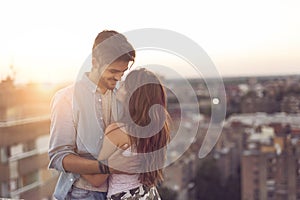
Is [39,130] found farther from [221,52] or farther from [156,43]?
[156,43]

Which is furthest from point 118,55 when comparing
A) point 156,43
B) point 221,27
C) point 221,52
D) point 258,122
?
point 258,122

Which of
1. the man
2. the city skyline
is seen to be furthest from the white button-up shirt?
the city skyline

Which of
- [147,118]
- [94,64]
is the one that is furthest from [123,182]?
[94,64]

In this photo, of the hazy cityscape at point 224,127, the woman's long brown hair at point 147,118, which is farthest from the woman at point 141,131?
the hazy cityscape at point 224,127

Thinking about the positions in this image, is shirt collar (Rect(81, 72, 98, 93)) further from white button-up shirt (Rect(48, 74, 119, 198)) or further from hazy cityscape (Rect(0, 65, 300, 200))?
hazy cityscape (Rect(0, 65, 300, 200))

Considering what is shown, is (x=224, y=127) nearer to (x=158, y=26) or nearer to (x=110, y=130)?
(x=158, y=26)

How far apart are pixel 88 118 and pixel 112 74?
0.36 ft

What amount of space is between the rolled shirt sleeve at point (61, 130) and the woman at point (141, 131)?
0.07 m

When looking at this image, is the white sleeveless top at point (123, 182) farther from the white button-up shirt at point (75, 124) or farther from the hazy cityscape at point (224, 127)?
the hazy cityscape at point (224, 127)

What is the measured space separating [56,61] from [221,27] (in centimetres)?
107

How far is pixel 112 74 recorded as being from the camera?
96 cm

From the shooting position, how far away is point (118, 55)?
954mm

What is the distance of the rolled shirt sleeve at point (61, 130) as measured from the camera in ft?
3.03

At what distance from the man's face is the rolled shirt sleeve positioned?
3.1 inches
